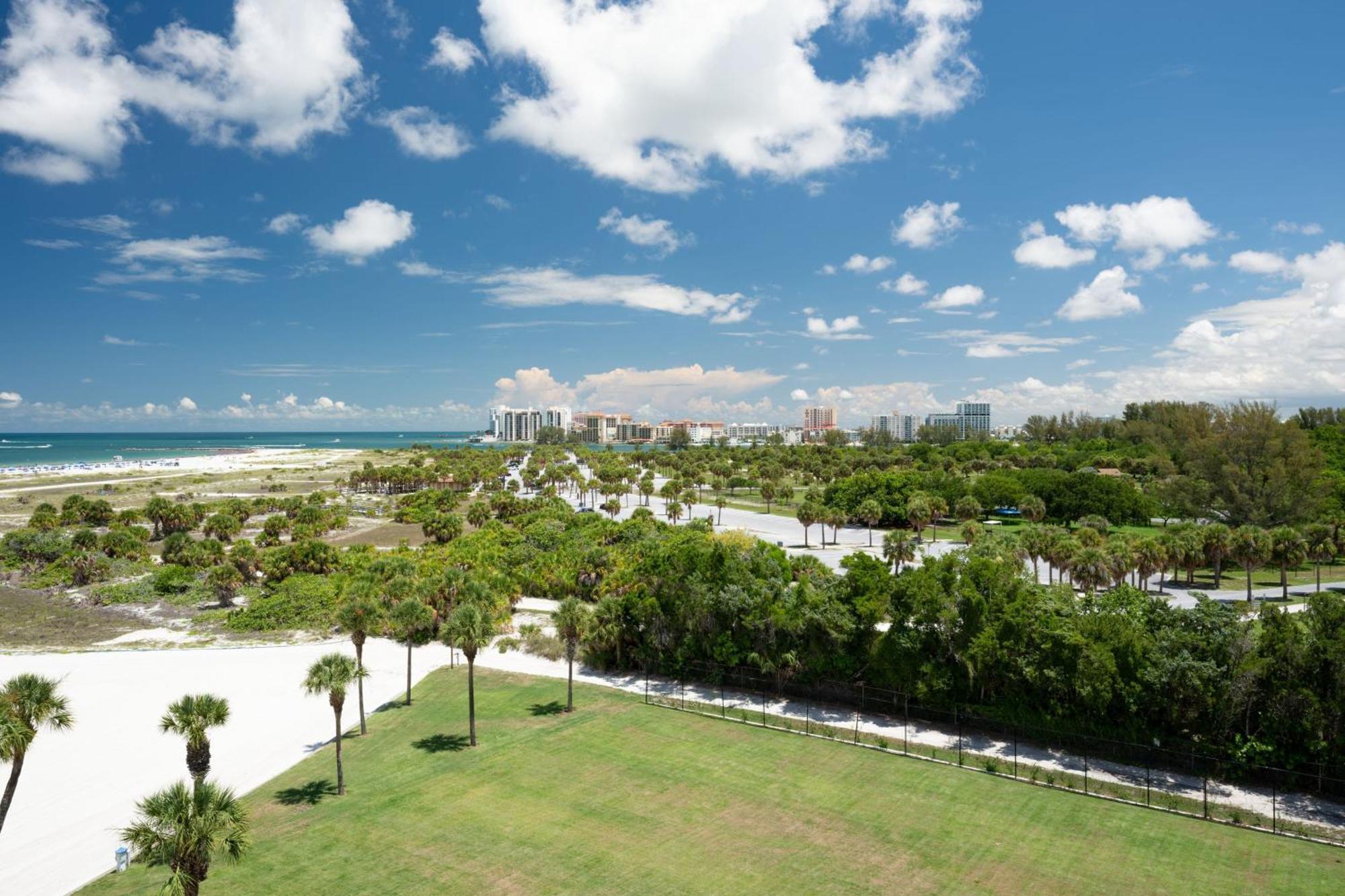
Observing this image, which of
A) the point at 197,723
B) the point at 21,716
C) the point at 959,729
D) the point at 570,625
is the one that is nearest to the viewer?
the point at 21,716

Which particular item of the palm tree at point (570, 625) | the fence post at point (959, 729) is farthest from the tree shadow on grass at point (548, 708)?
the fence post at point (959, 729)

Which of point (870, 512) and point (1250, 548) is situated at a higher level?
point (1250, 548)

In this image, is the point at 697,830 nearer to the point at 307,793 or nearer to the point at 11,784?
the point at 307,793

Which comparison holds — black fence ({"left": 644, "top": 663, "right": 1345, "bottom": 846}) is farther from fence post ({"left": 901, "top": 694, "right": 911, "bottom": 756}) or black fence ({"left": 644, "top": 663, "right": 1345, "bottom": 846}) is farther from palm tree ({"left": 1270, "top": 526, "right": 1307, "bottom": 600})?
palm tree ({"left": 1270, "top": 526, "right": 1307, "bottom": 600})

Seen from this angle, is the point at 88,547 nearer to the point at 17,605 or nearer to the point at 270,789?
the point at 17,605

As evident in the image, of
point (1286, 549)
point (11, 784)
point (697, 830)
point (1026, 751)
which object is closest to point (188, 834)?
point (11, 784)

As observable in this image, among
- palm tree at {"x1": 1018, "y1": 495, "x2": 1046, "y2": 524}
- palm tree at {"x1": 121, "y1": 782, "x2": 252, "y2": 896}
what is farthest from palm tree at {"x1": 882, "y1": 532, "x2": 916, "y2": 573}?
palm tree at {"x1": 121, "y1": 782, "x2": 252, "y2": 896}

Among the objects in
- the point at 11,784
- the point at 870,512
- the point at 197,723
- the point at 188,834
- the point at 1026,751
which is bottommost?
the point at 1026,751
